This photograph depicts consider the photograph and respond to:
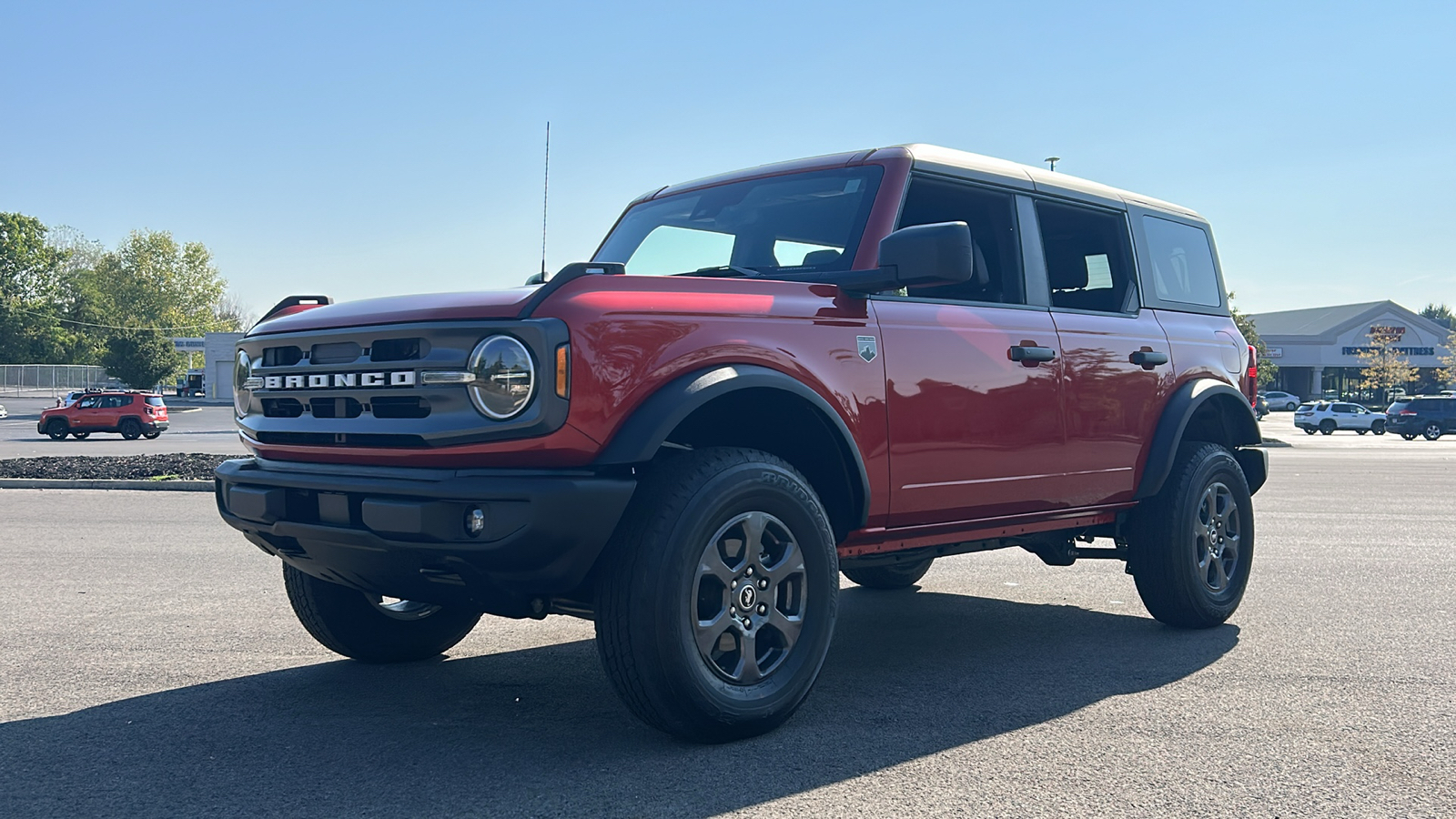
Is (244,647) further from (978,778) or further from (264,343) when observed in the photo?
(978,778)

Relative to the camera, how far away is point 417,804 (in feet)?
10.9

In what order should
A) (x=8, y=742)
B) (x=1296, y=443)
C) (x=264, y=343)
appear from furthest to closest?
(x=1296, y=443), (x=264, y=343), (x=8, y=742)

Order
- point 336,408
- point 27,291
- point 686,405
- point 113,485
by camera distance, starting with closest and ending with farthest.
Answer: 1. point 686,405
2. point 336,408
3. point 113,485
4. point 27,291

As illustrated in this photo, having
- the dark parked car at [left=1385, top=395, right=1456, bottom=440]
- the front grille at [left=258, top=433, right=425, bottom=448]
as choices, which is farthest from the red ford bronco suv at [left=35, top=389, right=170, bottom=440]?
the dark parked car at [left=1385, top=395, right=1456, bottom=440]

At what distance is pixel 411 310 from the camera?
150 inches

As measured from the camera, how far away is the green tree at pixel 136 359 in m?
72.6

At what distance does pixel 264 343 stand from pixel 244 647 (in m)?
1.86

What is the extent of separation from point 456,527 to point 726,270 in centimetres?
176

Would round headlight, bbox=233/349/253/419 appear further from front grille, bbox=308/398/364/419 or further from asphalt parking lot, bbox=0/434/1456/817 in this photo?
asphalt parking lot, bbox=0/434/1456/817

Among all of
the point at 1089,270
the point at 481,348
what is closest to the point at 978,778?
the point at 481,348

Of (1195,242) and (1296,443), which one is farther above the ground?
(1195,242)

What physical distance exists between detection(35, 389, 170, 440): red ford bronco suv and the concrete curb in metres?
20.4

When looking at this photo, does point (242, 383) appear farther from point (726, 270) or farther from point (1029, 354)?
point (1029, 354)

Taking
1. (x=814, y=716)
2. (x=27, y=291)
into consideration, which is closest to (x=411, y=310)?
(x=814, y=716)
